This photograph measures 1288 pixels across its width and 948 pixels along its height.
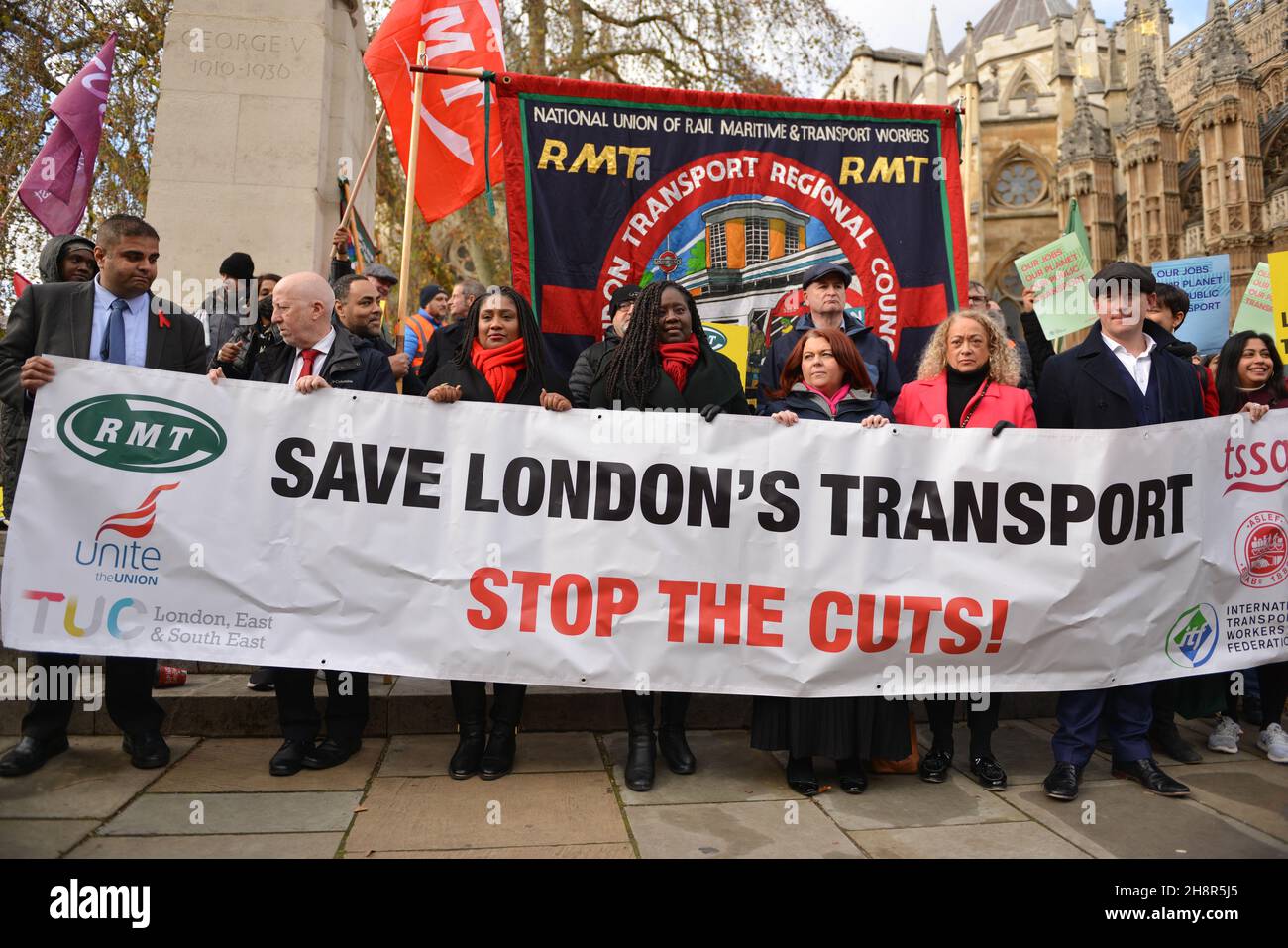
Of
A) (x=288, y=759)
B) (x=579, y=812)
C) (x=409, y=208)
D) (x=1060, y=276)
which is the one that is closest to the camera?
(x=579, y=812)

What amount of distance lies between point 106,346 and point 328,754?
2149 mm

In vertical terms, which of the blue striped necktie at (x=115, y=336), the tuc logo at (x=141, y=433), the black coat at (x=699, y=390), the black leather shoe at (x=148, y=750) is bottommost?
the black leather shoe at (x=148, y=750)

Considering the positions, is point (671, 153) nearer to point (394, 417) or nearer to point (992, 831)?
point (394, 417)

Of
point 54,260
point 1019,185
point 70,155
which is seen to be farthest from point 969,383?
point 1019,185

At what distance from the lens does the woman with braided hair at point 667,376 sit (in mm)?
4199

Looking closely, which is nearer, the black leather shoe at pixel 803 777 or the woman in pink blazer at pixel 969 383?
the black leather shoe at pixel 803 777

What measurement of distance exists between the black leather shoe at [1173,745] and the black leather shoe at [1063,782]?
2.92 feet

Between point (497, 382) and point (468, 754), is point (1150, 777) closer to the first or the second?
point (468, 754)

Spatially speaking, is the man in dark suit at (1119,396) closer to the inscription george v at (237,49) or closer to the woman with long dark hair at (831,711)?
the woman with long dark hair at (831,711)

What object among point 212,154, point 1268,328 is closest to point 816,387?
point 1268,328

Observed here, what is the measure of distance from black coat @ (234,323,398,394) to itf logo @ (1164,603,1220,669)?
3845 millimetres

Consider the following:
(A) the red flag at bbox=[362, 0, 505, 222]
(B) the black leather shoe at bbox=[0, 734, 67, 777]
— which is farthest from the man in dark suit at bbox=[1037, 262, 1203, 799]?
(B) the black leather shoe at bbox=[0, 734, 67, 777]

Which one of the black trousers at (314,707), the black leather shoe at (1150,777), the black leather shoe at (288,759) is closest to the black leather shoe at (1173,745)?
the black leather shoe at (1150,777)

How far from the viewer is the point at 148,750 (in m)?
4.00
